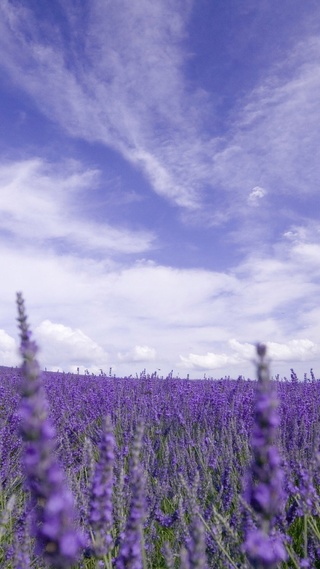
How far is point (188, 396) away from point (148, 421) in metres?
2.03

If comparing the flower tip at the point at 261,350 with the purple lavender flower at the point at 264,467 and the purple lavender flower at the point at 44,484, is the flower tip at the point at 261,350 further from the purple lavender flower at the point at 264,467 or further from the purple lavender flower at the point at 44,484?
the purple lavender flower at the point at 44,484

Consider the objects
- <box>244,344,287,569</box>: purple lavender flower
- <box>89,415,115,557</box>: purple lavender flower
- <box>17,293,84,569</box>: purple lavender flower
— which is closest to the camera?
<box>17,293,84,569</box>: purple lavender flower

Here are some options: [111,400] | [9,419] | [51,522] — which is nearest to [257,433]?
[51,522]

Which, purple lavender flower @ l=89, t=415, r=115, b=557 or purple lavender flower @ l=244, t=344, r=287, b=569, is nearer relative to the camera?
purple lavender flower @ l=244, t=344, r=287, b=569

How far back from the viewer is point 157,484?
3953mm

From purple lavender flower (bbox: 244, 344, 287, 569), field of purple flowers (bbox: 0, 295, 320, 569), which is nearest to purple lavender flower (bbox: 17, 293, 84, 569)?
field of purple flowers (bbox: 0, 295, 320, 569)

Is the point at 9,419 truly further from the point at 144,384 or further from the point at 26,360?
the point at 26,360

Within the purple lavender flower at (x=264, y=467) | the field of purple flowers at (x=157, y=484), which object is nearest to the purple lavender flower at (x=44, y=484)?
the field of purple flowers at (x=157, y=484)

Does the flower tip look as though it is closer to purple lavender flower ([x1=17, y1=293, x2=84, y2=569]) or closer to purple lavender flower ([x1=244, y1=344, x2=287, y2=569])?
purple lavender flower ([x1=244, y1=344, x2=287, y2=569])

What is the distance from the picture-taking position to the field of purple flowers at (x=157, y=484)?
3.09 feet

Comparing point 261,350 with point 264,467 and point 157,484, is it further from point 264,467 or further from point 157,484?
point 157,484

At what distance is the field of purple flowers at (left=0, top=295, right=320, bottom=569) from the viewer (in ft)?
3.09

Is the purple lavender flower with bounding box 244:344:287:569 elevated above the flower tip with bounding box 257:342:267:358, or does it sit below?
below

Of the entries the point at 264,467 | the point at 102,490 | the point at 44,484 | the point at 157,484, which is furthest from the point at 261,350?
the point at 157,484
